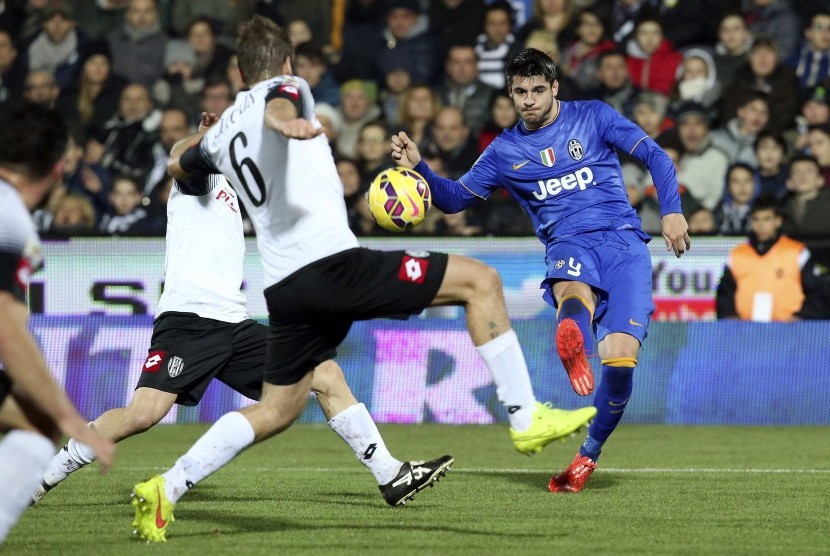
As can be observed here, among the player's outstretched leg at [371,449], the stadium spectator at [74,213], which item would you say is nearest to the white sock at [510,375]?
the player's outstretched leg at [371,449]

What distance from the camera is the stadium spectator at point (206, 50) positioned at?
16.5 metres

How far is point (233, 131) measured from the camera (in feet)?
20.6

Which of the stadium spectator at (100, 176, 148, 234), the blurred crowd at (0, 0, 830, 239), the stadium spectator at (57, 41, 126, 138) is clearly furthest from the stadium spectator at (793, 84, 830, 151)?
the stadium spectator at (57, 41, 126, 138)

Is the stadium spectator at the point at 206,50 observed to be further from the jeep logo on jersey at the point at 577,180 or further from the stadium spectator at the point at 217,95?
the jeep logo on jersey at the point at 577,180

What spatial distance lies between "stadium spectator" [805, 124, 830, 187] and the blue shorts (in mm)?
6880

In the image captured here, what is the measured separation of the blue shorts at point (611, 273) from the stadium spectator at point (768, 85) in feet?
24.7

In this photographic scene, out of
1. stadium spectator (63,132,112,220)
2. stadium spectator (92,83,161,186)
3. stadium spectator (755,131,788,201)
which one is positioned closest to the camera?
stadium spectator (755,131,788,201)

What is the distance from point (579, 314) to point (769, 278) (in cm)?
576

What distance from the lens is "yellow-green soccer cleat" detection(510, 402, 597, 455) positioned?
5.98 meters

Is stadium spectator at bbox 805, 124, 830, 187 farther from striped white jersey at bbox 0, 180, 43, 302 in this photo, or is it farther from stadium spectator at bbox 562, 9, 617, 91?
striped white jersey at bbox 0, 180, 43, 302

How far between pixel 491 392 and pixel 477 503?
5.61 metres

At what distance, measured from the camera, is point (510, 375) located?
20.2ft

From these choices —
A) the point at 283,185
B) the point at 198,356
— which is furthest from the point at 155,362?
the point at 283,185

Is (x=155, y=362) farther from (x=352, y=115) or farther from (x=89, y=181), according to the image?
(x=352, y=115)
